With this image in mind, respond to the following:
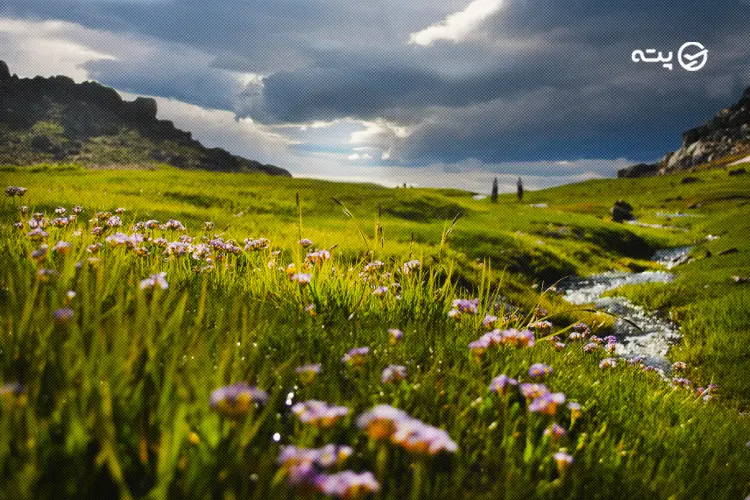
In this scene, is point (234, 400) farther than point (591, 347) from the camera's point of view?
No

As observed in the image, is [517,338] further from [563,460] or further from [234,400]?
[234,400]

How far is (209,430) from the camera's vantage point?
1950 millimetres

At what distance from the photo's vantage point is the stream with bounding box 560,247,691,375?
40.0 ft

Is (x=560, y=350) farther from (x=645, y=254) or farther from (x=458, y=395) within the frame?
(x=645, y=254)

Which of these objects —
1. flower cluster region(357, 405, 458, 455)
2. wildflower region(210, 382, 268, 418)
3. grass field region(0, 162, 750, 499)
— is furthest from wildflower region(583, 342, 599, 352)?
wildflower region(210, 382, 268, 418)

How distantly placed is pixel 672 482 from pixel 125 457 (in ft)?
10.0

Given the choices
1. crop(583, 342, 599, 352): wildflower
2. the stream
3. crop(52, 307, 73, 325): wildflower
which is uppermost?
crop(52, 307, 73, 325): wildflower

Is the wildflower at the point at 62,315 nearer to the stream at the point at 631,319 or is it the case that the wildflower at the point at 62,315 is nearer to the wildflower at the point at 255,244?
the wildflower at the point at 255,244

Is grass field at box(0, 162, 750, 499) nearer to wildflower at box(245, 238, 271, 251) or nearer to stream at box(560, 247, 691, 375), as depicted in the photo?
wildflower at box(245, 238, 271, 251)

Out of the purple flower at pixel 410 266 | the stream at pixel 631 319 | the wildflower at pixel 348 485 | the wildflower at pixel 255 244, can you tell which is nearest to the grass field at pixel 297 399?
the wildflower at pixel 348 485

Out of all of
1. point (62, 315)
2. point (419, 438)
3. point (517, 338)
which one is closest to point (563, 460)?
point (517, 338)

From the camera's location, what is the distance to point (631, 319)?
49.8ft

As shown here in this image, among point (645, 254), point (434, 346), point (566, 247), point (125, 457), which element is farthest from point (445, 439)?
point (645, 254)

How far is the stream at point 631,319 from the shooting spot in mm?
12203
